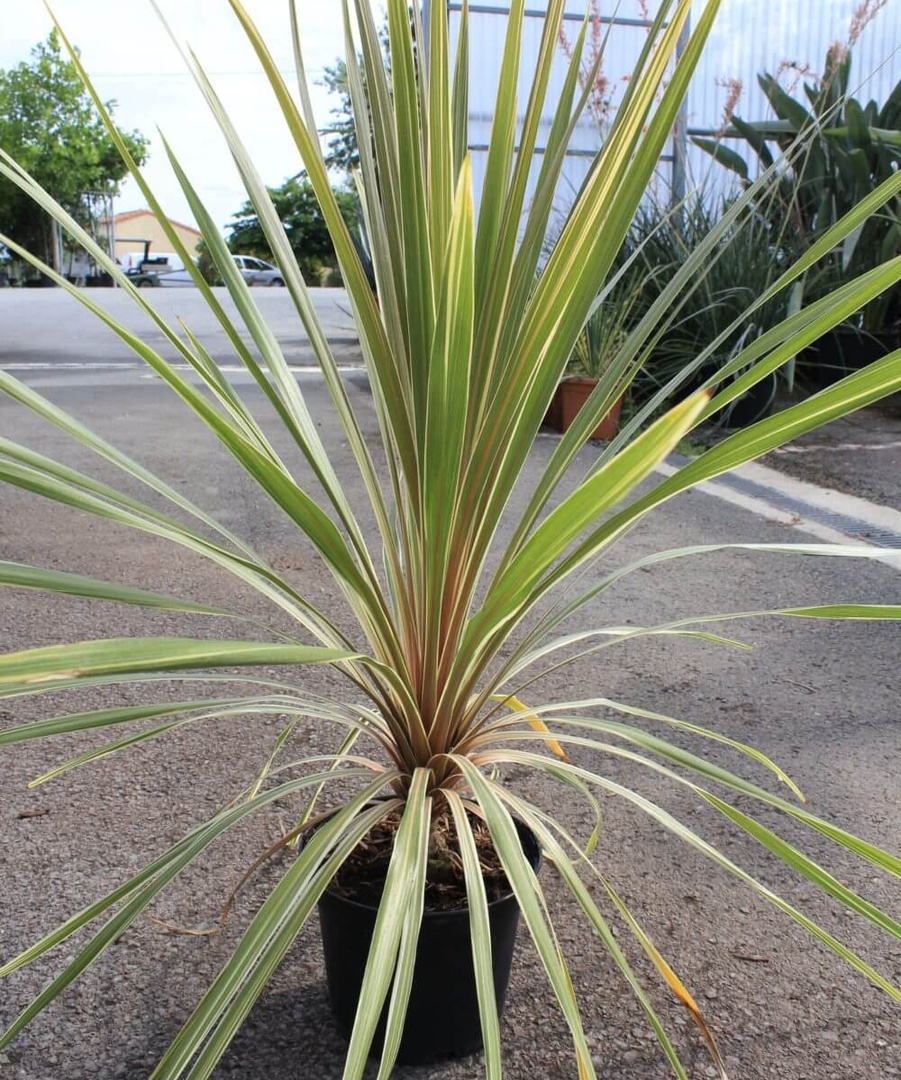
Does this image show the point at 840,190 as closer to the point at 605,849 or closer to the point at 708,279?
the point at 708,279

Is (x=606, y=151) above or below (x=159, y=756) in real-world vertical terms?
above

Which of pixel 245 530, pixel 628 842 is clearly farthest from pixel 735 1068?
pixel 245 530

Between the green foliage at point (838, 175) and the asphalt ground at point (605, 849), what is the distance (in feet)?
10.2

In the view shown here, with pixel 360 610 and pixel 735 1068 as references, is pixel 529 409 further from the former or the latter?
pixel 735 1068

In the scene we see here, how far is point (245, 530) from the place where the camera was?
4.35 meters

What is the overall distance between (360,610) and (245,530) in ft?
9.72

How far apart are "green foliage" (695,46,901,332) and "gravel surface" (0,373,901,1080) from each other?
3269mm

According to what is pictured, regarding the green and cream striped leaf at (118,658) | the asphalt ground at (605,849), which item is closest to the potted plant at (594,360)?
the asphalt ground at (605,849)

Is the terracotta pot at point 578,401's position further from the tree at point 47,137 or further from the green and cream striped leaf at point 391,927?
the tree at point 47,137

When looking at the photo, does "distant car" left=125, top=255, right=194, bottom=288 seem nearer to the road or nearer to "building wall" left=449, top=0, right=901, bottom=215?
the road

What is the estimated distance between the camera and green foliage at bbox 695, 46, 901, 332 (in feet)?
20.4

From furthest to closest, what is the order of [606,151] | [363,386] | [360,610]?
1. [363,386]
2. [360,610]
3. [606,151]

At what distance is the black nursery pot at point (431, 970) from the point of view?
142 cm

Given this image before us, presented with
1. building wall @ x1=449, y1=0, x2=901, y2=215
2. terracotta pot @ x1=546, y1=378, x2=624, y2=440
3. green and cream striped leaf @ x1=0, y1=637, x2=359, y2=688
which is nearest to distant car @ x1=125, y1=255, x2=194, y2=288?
building wall @ x1=449, y1=0, x2=901, y2=215
